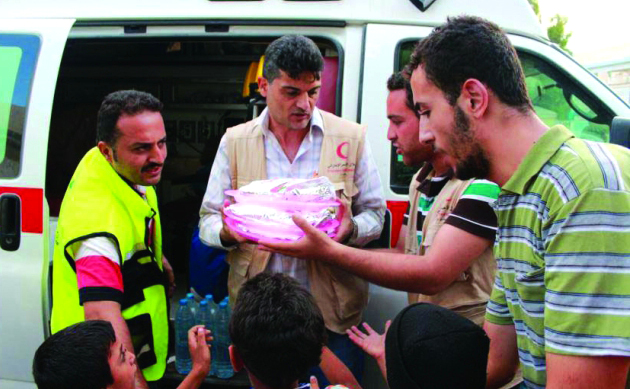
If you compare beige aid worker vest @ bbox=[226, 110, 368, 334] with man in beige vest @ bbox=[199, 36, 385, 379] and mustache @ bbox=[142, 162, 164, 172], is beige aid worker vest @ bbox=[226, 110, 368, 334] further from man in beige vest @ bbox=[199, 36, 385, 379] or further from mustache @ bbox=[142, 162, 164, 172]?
mustache @ bbox=[142, 162, 164, 172]

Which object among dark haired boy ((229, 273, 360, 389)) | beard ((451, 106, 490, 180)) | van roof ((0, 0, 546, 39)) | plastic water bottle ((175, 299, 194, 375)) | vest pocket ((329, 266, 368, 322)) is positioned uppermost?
van roof ((0, 0, 546, 39))

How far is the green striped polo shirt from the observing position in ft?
3.61

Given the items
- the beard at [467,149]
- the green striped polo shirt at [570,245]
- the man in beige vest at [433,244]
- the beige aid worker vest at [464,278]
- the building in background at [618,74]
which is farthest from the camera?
the building in background at [618,74]

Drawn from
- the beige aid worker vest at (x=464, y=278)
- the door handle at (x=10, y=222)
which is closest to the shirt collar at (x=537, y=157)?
the beige aid worker vest at (x=464, y=278)

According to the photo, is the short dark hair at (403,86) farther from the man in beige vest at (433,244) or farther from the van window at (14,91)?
the van window at (14,91)

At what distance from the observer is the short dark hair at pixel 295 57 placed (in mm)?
2350

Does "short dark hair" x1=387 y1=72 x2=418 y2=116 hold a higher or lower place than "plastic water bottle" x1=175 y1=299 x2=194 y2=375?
higher

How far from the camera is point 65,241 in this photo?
203 cm

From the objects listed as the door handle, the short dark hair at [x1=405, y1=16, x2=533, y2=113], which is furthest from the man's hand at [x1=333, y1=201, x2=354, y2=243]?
the door handle

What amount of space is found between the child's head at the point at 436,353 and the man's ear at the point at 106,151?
4.74 feet

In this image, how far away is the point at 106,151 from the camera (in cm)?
228

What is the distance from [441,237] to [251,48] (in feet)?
9.63

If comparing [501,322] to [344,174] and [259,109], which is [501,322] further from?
[259,109]

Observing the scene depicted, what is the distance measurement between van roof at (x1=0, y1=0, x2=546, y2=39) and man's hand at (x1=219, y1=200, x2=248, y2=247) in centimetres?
112
